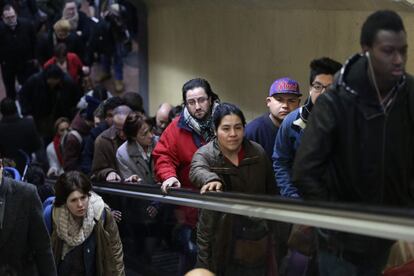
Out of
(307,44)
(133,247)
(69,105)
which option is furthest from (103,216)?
(69,105)

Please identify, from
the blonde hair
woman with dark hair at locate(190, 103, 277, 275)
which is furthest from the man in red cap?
the blonde hair

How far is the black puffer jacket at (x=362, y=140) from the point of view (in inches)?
133

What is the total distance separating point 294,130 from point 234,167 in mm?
598

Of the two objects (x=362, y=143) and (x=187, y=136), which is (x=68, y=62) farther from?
(x=362, y=143)

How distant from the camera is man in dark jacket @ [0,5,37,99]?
11.8m

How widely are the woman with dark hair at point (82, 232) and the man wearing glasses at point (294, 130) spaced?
1578 mm

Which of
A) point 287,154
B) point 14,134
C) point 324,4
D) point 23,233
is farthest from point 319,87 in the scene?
point 14,134

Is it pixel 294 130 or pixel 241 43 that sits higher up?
pixel 241 43

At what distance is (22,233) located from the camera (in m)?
4.76

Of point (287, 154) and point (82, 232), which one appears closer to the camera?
point (287, 154)

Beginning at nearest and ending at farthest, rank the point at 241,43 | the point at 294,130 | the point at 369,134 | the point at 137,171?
1. the point at 369,134
2. the point at 294,130
3. the point at 137,171
4. the point at 241,43

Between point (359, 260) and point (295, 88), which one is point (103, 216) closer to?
point (295, 88)

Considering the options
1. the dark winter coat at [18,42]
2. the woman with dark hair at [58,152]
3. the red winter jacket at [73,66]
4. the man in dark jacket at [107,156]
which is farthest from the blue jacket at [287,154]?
the dark winter coat at [18,42]

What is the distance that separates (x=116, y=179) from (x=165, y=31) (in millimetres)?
4696
